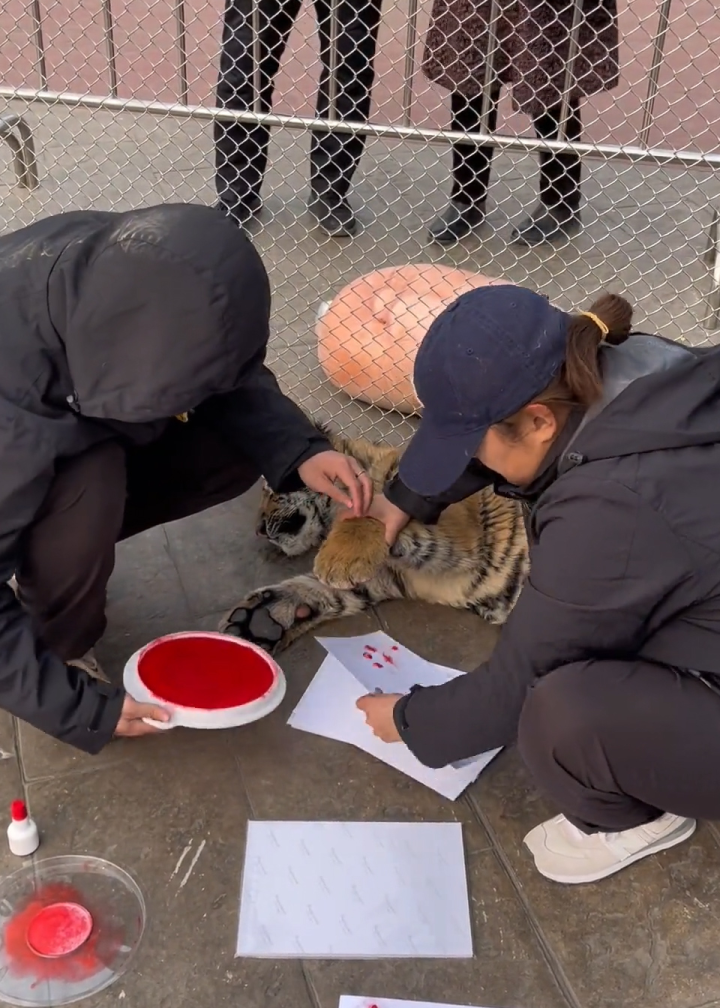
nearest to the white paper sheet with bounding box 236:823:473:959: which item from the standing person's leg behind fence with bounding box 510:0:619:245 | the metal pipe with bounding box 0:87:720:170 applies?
the metal pipe with bounding box 0:87:720:170

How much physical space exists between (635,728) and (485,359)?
2.59 feet

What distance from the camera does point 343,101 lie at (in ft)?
14.5

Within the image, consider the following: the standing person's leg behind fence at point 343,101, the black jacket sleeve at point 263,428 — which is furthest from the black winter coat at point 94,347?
the standing person's leg behind fence at point 343,101

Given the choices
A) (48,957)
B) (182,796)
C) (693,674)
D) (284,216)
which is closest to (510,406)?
(693,674)

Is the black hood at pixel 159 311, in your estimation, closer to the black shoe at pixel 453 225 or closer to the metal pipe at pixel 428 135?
the metal pipe at pixel 428 135

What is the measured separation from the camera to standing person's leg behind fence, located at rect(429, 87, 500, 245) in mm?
4453

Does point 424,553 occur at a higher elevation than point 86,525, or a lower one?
lower

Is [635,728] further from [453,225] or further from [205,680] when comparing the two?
[453,225]

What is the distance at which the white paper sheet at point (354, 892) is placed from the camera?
6.66 feet

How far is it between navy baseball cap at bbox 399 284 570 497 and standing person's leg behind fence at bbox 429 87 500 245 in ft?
9.36

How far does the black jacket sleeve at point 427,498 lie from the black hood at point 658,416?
29.7 inches

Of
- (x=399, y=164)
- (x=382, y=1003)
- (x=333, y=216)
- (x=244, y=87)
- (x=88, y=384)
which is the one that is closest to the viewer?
(x=88, y=384)

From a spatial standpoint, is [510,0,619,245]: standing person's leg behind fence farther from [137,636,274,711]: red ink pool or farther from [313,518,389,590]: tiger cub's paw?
[137,636,274,711]: red ink pool

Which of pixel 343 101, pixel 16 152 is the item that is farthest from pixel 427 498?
pixel 16 152
